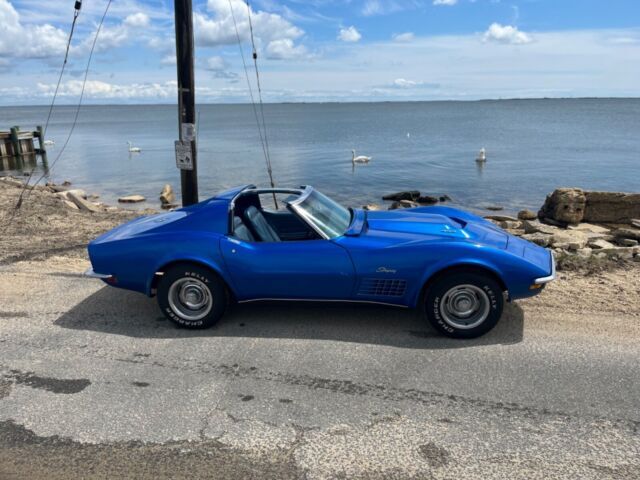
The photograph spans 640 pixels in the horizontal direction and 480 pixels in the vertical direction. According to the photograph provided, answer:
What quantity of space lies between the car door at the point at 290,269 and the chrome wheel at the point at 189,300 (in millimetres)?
354

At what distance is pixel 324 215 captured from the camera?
16.5ft

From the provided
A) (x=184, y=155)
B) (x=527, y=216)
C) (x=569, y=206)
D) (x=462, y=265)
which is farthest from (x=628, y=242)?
(x=184, y=155)

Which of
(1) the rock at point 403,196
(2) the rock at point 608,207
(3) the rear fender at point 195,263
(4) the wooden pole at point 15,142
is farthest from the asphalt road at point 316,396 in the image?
(4) the wooden pole at point 15,142

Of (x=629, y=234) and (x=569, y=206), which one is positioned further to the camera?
(x=569, y=206)

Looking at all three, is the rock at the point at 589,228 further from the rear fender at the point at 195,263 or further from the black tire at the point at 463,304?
the rear fender at the point at 195,263

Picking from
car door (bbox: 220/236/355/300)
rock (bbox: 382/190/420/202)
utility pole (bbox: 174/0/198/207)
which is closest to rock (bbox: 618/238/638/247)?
car door (bbox: 220/236/355/300)

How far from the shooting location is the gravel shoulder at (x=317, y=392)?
2.96 m

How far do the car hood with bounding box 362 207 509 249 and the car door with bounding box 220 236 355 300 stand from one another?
1.57 feet

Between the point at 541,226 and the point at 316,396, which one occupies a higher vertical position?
the point at 316,396

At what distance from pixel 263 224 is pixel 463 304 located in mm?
2110

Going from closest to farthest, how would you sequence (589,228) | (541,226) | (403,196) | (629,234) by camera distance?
(629,234), (541,226), (589,228), (403,196)

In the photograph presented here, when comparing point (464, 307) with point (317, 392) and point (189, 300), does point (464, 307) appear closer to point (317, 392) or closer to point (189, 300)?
point (317, 392)

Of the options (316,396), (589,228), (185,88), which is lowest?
(589,228)

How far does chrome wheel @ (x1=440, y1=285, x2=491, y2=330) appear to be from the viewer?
4.46 metres
